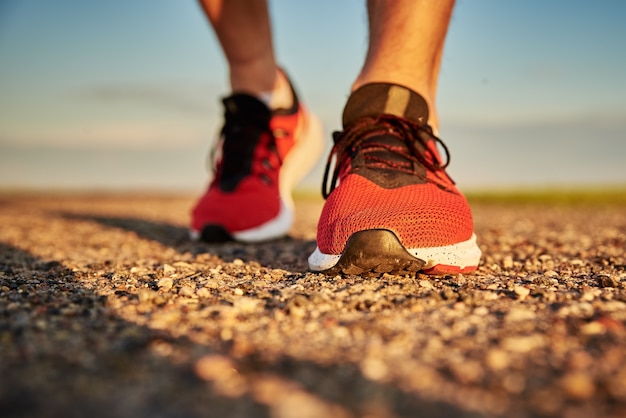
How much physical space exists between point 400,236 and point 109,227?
3632 millimetres

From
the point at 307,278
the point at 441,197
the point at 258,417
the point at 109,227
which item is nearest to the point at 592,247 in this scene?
the point at 441,197

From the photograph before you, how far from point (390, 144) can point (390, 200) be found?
1.05ft

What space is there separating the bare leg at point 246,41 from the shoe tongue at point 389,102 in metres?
1.42

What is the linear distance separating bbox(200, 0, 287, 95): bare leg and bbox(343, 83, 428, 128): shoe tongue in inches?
56.1

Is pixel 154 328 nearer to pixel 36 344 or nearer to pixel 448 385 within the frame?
pixel 36 344

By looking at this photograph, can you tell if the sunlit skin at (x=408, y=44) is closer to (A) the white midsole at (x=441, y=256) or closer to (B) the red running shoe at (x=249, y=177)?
(A) the white midsole at (x=441, y=256)

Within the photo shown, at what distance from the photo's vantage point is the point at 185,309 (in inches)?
66.7

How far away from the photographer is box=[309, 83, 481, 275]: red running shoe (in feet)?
6.92

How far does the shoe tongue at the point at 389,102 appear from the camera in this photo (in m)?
2.50

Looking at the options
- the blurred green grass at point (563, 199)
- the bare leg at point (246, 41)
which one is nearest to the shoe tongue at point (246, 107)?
the bare leg at point (246, 41)

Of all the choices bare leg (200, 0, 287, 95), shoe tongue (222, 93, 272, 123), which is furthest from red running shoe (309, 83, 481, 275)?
bare leg (200, 0, 287, 95)

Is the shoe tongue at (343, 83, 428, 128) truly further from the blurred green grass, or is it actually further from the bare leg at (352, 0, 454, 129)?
the blurred green grass

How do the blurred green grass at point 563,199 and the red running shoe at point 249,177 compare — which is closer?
the red running shoe at point 249,177

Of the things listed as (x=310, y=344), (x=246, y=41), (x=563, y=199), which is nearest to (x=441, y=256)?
(x=310, y=344)
